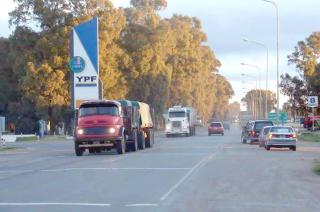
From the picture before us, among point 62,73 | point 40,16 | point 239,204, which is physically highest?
point 40,16

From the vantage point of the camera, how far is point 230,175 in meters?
23.9

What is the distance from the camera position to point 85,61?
166ft

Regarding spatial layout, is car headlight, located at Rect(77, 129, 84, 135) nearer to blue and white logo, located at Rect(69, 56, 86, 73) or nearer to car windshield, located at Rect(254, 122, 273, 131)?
blue and white logo, located at Rect(69, 56, 86, 73)

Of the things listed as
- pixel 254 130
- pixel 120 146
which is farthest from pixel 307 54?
pixel 120 146

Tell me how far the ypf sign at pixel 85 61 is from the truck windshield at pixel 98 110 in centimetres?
1023

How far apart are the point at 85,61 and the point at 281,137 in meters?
15.1

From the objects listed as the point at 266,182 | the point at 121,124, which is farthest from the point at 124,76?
the point at 266,182

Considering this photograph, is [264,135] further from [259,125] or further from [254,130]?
[254,130]

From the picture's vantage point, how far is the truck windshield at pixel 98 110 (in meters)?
38.6

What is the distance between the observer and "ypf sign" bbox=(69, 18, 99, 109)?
49.5 m

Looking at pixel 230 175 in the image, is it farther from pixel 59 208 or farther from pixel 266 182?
pixel 59 208

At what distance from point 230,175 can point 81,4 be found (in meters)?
57.5

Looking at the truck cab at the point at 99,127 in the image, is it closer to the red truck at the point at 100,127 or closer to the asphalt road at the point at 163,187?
the red truck at the point at 100,127

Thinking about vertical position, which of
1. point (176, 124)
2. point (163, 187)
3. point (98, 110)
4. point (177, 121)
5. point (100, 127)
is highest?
point (98, 110)
